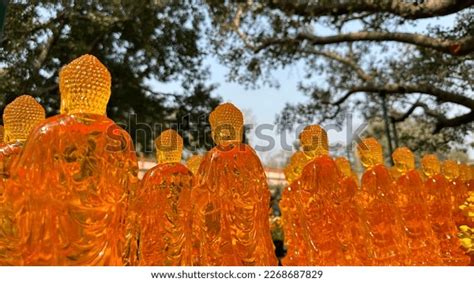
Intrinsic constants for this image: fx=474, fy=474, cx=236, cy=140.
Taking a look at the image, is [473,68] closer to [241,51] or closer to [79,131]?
[241,51]

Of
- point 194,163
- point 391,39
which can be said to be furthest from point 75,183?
point 391,39

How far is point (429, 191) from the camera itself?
2.50 meters

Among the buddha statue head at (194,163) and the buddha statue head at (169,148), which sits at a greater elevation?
the buddha statue head at (169,148)

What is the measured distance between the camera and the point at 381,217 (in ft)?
6.97

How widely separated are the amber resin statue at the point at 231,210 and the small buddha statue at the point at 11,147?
639 mm

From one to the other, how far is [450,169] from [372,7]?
10.3ft

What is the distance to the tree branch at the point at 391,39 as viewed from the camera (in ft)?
17.1

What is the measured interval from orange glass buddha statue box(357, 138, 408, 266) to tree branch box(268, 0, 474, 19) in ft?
10.8

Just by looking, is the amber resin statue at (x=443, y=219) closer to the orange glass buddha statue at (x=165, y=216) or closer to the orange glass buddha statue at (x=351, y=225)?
the orange glass buddha statue at (x=351, y=225)

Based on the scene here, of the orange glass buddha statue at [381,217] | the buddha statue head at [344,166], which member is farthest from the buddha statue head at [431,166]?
the orange glass buddha statue at [381,217]

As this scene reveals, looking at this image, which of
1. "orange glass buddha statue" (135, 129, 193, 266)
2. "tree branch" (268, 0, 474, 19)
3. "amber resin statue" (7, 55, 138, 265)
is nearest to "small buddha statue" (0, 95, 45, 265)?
"amber resin statue" (7, 55, 138, 265)

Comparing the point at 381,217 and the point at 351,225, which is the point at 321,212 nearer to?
the point at 351,225
